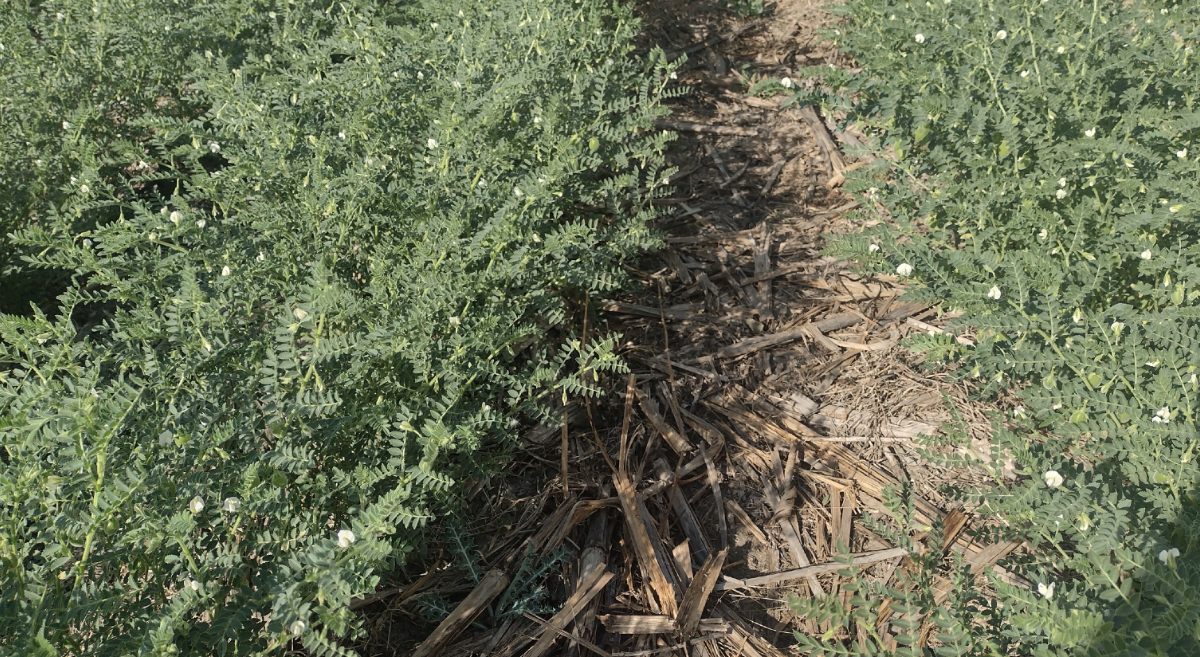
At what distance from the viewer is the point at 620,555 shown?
112 inches

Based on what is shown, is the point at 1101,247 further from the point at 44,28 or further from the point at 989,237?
the point at 44,28

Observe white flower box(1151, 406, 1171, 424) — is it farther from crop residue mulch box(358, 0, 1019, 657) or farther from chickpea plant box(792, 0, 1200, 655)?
crop residue mulch box(358, 0, 1019, 657)

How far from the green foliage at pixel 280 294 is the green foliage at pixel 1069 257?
122 centimetres

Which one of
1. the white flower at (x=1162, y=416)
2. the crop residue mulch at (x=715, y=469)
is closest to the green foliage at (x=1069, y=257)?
the white flower at (x=1162, y=416)

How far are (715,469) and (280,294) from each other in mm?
1721

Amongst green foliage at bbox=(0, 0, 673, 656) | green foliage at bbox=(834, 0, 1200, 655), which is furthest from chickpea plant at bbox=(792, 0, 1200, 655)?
green foliage at bbox=(0, 0, 673, 656)

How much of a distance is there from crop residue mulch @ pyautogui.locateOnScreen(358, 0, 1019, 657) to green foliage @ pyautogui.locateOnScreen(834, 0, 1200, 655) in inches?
13.9

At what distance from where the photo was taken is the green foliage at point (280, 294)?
78.8 inches

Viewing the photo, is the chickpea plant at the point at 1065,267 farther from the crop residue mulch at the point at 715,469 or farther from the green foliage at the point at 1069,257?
the crop residue mulch at the point at 715,469

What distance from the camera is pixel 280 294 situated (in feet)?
9.44

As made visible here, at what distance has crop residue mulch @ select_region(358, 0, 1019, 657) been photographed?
2594mm

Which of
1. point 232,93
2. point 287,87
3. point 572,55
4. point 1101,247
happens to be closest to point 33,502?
point 232,93

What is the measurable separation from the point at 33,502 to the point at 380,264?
3.92 ft

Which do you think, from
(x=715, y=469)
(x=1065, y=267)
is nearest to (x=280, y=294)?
(x=715, y=469)
